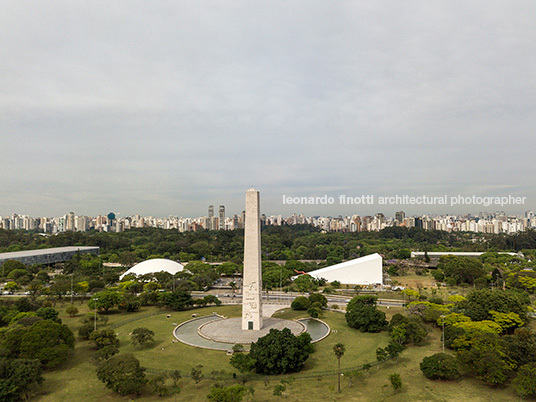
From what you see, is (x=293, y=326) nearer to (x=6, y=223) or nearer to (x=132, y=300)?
(x=132, y=300)

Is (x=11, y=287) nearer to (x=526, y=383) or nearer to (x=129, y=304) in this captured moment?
(x=129, y=304)

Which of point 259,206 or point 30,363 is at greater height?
point 259,206

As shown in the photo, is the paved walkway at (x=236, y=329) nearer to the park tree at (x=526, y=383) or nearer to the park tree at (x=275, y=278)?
the park tree at (x=526, y=383)

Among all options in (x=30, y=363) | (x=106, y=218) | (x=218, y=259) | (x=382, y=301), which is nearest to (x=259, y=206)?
(x=30, y=363)

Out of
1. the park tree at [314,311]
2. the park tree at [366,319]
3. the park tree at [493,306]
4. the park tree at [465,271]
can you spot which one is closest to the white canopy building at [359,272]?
the park tree at [465,271]

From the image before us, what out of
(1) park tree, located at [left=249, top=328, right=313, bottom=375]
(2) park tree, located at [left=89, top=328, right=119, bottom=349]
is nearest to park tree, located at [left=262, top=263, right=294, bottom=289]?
(2) park tree, located at [left=89, top=328, right=119, bottom=349]
